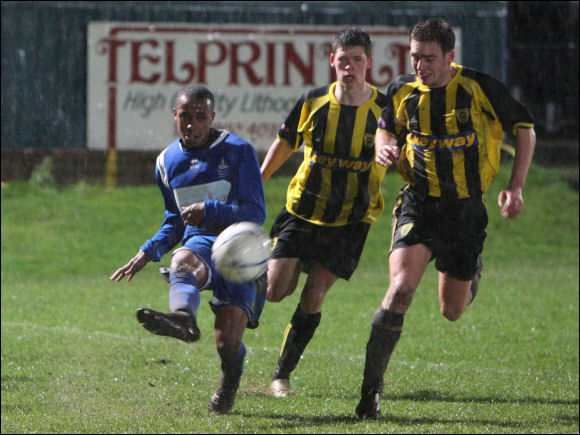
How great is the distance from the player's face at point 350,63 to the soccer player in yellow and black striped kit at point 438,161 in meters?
0.32

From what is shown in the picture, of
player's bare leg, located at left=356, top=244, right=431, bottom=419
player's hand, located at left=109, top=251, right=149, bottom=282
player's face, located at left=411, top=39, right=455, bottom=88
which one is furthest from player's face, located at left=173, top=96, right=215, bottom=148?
player's bare leg, located at left=356, top=244, right=431, bottom=419

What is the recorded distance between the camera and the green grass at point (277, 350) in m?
7.12

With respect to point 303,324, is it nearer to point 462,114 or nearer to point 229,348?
point 229,348

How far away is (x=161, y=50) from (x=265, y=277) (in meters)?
18.2

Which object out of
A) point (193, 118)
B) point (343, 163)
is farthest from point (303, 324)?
point (193, 118)

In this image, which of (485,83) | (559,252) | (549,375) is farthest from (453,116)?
(559,252)

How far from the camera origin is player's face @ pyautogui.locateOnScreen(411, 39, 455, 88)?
5.48 m

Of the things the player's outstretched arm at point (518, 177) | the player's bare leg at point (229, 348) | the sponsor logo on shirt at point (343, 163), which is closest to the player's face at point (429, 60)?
the player's outstretched arm at point (518, 177)

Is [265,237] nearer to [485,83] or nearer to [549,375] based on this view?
[485,83]

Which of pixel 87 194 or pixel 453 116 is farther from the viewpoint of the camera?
pixel 87 194

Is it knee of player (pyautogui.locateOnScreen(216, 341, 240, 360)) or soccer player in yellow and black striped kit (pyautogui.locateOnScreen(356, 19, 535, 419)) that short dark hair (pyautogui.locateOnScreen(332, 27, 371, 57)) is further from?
knee of player (pyautogui.locateOnScreen(216, 341, 240, 360))

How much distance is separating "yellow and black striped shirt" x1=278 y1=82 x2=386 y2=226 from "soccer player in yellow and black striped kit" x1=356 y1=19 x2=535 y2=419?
0.84ft

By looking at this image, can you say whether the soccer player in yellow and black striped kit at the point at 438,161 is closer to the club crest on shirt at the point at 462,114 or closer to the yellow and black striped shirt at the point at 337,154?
the club crest on shirt at the point at 462,114

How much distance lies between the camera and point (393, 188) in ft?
73.2
